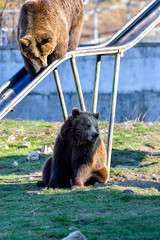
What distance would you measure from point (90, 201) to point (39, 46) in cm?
269

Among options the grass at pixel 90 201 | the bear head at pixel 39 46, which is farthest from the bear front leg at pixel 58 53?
the grass at pixel 90 201

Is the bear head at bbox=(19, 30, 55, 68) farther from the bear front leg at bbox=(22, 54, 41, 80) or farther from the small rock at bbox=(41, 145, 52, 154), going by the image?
the small rock at bbox=(41, 145, 52, 154)

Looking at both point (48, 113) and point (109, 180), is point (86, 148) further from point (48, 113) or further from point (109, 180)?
point (48, 113)

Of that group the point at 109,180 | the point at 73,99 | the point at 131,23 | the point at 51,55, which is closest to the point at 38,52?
the point at 51,55

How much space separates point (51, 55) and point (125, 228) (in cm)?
374

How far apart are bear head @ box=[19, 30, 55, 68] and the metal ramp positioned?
0.65 ft

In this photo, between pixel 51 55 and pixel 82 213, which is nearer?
pixel 82 213

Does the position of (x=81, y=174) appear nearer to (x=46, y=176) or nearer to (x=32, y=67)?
(x=46, y=176)

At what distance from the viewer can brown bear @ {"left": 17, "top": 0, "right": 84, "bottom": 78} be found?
689 centimetres

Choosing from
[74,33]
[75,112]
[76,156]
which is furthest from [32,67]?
[76,156]

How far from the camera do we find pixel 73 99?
1542 cm

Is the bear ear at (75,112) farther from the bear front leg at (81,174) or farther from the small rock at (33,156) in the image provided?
the small rock at (33,156)

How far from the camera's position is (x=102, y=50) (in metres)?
7.84

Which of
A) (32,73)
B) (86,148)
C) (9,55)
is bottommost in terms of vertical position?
(86,148)
